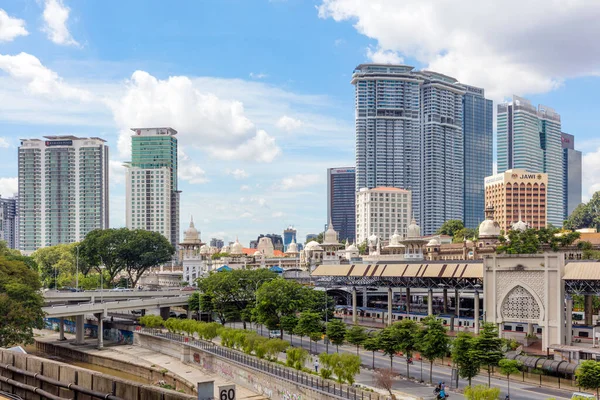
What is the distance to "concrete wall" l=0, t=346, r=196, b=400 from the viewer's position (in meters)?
20.4

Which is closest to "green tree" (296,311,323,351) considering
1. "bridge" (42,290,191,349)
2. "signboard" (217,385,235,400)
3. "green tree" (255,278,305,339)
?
"green tree" (255,278,305,339)

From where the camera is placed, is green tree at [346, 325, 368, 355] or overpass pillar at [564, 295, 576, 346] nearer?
overpass pillar at [564, 295, 576, 346]

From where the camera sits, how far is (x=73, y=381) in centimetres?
A: 2319

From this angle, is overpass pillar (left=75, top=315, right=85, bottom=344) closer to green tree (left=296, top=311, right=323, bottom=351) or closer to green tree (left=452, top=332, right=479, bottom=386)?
green tree (left=296, top=311, right=323, bottom=351)

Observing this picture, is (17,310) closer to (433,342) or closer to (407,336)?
(407,336)

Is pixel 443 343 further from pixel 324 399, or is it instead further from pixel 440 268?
pixel 440 268

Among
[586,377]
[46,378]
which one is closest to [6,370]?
[46,378]

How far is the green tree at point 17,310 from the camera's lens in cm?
8900

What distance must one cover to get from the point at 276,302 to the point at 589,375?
52.9 m

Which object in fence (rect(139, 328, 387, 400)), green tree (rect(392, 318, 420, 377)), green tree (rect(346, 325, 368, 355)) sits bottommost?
fence (rect(139, 328, 387, 400))

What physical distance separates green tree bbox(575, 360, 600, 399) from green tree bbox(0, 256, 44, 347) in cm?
6906

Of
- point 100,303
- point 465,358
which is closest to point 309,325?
point 465,358

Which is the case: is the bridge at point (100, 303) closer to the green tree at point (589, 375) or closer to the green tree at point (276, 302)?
the green tree at point (276, 302)

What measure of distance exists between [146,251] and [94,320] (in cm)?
5101
